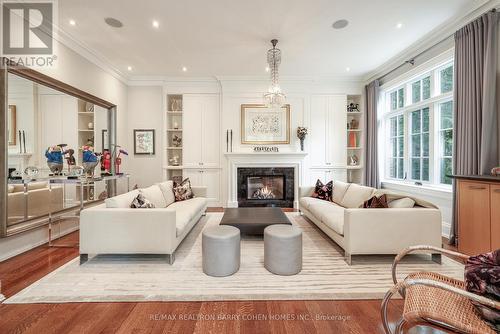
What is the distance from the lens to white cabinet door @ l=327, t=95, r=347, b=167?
583cm

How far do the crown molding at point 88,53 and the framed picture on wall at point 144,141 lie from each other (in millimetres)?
1235

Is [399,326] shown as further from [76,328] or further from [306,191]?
[306,191]

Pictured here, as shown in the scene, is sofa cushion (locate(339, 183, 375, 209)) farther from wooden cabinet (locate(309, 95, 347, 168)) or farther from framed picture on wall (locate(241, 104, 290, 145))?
framed picture on wall (locate(241, 104, 290, 145))

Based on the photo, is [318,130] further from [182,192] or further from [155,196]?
[155,196]

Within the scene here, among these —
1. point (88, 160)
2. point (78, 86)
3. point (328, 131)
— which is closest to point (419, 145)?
point (328, 131)

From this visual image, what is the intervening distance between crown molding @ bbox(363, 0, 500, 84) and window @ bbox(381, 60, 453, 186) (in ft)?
1.27

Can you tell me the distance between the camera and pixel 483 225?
253 cm

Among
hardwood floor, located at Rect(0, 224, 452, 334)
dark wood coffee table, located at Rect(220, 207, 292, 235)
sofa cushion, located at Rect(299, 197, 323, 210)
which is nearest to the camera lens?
hardwood floor, located at Rect(0, 224, 452, 334)

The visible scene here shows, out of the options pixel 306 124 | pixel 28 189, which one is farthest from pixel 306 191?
pixel 28 189

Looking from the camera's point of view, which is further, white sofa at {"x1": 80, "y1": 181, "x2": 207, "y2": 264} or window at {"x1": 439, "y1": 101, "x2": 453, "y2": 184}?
window at {"x1": 439, "y1": 101, "x2": 453, "y2": 184}

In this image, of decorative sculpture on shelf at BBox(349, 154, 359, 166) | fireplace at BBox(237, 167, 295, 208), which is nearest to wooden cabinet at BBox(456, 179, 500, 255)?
decorative sculpture on shelf at BBox(349, 154, 359, 166)

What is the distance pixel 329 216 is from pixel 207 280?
1801 millimetres

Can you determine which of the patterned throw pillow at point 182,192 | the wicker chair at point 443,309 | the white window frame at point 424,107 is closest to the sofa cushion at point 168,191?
the patterned throw pillow at point 182,192

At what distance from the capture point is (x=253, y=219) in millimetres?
3377
